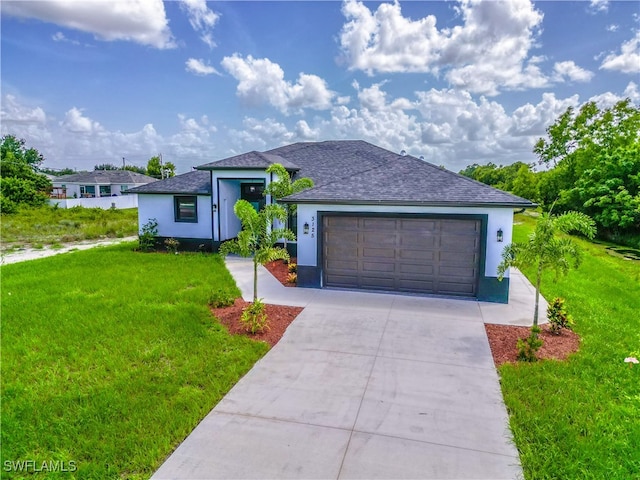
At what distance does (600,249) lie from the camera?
21.8 meters

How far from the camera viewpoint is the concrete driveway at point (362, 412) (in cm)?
407

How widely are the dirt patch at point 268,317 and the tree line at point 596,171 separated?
13.8 m

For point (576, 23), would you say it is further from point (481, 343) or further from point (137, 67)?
point (137, 67)

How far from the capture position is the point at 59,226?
24812 millimetres

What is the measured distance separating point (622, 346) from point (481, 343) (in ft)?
8.72

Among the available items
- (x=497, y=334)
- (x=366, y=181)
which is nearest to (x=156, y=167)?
(x=366, y=181)

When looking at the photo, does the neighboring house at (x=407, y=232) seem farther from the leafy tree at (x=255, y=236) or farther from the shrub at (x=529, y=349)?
the shrub at (x=529, y=349)

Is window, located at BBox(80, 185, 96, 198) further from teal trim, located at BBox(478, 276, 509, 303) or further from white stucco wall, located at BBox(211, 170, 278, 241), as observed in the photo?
teal trim, located at BBox(478, 276, 509, 303)

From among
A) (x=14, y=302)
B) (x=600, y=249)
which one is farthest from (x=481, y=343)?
(x=600, y=249)

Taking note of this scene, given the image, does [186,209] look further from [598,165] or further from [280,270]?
[598,165]

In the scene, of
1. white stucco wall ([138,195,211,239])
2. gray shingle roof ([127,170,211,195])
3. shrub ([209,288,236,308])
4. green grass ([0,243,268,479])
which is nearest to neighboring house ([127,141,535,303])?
shrub ([209,288,236,308])

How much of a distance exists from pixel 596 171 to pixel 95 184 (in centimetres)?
5329

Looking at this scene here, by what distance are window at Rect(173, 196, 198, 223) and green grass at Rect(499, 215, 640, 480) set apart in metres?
14.3

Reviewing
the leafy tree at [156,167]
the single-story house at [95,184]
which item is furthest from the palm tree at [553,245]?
the leafy tree at [156,167]
